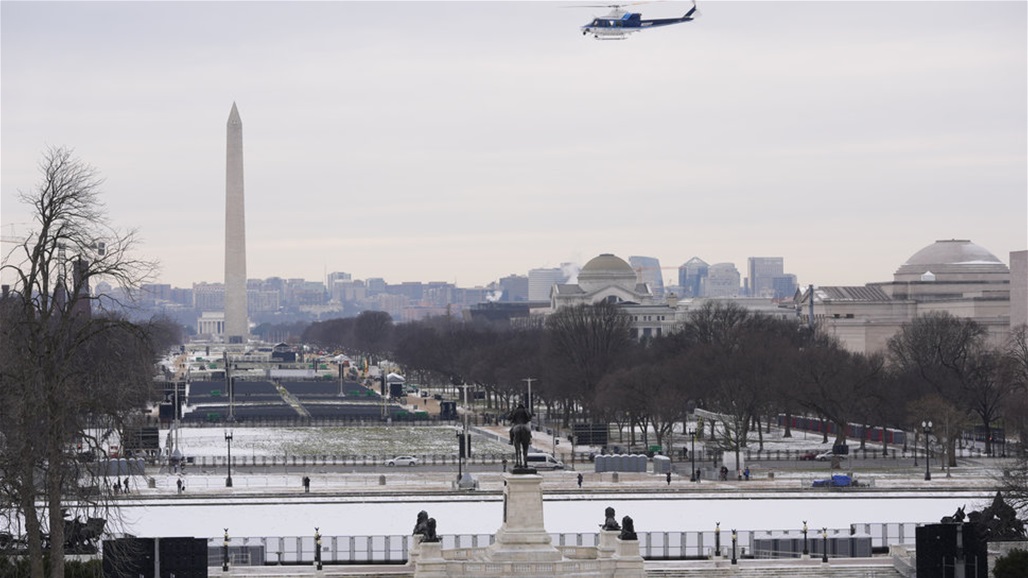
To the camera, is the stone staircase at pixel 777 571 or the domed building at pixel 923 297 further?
the domed building at pixel 923 297

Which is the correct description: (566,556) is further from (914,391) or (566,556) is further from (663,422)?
(914,391)

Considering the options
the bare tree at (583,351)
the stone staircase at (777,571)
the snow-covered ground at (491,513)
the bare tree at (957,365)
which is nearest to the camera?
the stone staircase at (777,571)

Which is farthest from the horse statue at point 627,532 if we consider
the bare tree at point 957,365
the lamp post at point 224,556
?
the bare tree at point 957,365

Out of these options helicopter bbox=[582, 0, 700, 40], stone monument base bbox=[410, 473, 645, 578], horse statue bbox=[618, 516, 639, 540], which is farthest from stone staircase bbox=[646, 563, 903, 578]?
helicopter bbox=[582, 0, 700, 40]

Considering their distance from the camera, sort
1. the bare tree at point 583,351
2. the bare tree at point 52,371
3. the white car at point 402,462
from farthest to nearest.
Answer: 1. the bare tree at point 583,351
2. the white car at point 402,462
3. the bare tree at point 52,371

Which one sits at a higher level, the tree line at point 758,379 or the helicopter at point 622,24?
the helicopter at point 622,24

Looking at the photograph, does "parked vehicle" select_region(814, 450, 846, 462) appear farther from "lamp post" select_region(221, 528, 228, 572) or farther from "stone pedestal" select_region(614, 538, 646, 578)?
"stone pedestal" select_region(614, 538, 646, 578)

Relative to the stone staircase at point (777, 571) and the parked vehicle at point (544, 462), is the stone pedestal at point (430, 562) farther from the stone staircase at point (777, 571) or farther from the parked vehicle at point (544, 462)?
the parked vehicle at point (544, 462)

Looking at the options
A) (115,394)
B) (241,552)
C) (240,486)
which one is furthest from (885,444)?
(115,394)
